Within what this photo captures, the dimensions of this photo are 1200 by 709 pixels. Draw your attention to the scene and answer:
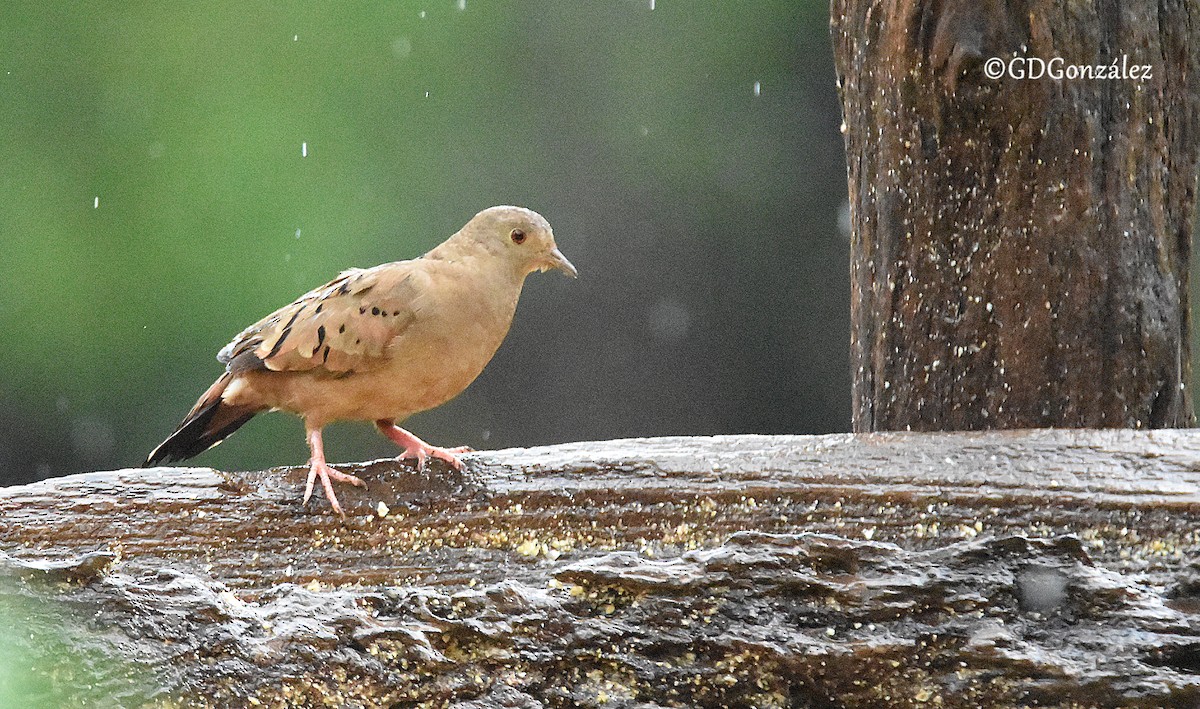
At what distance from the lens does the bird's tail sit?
238 centimetres

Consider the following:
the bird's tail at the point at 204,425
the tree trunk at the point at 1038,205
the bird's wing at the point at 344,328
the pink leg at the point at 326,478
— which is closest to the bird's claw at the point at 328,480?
the pink leg at the point at 326,478

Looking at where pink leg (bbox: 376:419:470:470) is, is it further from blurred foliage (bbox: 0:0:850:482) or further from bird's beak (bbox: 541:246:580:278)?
blurred foliage (bbox: 0:0:850:482)

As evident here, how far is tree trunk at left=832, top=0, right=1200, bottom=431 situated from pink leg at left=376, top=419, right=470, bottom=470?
0.79 metres

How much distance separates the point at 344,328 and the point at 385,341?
0.26 ft

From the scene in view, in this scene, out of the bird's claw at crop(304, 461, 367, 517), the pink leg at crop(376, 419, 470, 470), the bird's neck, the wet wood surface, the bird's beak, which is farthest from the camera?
the bird's beak

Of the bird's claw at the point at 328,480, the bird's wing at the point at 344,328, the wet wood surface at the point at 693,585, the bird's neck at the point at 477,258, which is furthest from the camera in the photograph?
the bird's neck at the point at 477,258

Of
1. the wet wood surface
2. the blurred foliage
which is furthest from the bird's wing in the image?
the blurred foliage

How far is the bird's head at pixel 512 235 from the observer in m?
2.39

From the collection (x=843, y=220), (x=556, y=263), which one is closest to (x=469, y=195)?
(x=843, y=220)

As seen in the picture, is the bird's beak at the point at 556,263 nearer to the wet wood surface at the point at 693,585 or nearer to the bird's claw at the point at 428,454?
the bird's claw at the point at 428,454

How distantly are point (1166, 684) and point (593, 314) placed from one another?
4.13 meters

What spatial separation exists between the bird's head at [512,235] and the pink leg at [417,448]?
15.2 inches

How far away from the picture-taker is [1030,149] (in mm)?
2049

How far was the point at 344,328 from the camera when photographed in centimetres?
221
